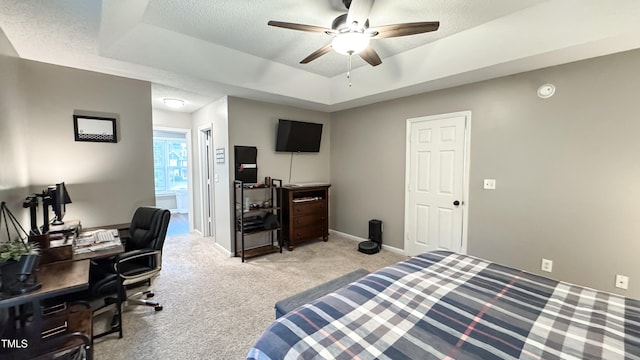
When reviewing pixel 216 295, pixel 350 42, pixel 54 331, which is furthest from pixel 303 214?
pixel 54 331

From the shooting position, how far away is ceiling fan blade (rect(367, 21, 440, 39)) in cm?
187

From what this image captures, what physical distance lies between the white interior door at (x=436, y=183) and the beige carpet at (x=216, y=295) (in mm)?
636

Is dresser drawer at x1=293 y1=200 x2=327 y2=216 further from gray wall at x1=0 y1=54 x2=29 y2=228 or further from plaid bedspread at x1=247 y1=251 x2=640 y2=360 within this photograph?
gray wall at x1=0 y1=54 x2=29 y2=228

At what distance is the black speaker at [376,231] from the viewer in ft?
13.9

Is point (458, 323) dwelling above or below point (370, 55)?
below

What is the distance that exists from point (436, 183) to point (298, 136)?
2.31 metres

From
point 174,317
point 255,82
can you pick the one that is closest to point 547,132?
point 255,82

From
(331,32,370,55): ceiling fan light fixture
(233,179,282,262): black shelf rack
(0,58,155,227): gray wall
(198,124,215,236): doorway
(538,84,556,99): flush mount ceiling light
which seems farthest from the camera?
(198,124,215,236): doorway

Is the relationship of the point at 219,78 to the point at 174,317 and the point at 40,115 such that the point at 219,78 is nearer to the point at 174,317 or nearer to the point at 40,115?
the point at 40,115

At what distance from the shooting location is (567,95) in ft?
8.51

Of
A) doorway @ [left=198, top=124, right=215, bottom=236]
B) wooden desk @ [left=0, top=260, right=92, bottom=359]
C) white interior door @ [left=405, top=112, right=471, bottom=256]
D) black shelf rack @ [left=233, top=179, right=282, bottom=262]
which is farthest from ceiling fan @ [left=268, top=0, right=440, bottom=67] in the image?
doorway @ [left=198, top=124, right=215, bottom=236]

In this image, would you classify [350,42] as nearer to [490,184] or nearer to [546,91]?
[546,91]

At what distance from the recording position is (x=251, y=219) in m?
4.12

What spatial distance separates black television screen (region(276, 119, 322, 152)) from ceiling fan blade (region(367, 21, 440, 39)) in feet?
8.10
